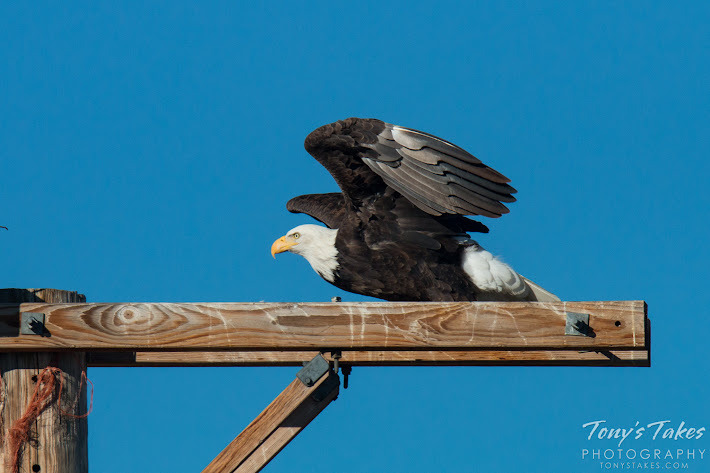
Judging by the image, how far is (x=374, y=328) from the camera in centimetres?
328

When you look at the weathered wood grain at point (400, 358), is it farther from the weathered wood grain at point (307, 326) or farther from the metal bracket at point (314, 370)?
the weathered wood grain at point (307, 326)

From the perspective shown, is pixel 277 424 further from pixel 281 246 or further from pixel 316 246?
pixel 281 246

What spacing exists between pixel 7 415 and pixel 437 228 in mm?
2868

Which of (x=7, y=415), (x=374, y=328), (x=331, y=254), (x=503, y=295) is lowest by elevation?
(x=7, y=415)

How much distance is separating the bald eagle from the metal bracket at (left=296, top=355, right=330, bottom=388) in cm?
162

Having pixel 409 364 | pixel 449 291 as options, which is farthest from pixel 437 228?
pixel 409 364

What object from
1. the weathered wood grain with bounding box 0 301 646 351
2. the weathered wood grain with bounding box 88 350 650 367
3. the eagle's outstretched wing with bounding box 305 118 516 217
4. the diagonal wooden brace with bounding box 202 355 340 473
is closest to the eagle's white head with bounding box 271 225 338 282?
the eagle's outstretched wing with bounding box 305 118 516 217

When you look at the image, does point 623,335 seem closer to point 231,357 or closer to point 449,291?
point 231,357

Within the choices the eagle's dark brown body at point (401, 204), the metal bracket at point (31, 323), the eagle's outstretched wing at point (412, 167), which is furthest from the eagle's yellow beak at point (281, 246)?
the metal bracket at point (31, 323)

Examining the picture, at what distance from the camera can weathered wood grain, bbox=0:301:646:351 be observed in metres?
3.21

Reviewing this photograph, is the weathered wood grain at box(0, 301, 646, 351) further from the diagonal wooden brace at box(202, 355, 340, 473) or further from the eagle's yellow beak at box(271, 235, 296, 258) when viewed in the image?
the eagle's yellow beak at box(271, 235, 296, 258)

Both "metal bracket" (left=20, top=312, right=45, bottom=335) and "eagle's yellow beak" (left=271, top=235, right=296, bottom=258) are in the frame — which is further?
"eagle's yellow beak" (left=271, top=235, right=296, bottom=258)

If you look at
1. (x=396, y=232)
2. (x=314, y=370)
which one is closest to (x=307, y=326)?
(x=314, y=370)

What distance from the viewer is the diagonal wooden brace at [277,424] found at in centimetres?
339
